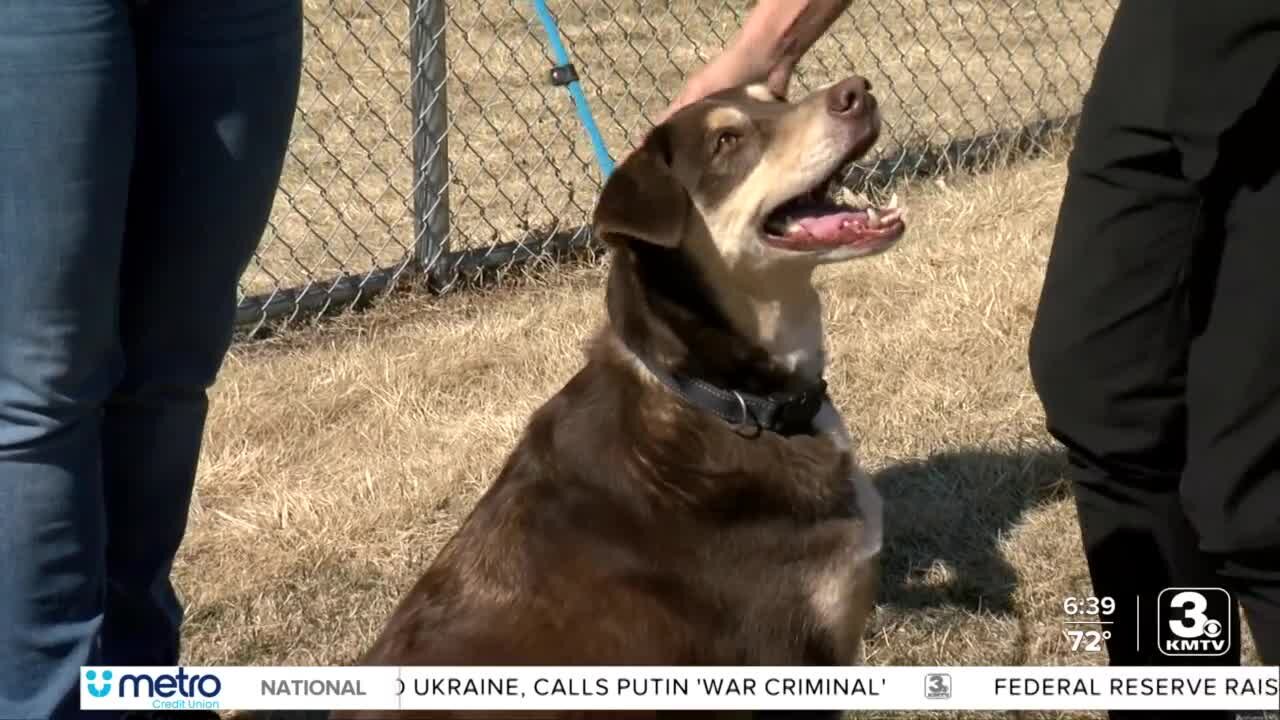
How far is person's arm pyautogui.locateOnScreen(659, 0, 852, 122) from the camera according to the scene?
3.02 m

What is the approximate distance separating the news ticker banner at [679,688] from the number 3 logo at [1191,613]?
0.21ft

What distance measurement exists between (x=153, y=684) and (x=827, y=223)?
4.74 feet

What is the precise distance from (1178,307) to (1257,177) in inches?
9.6

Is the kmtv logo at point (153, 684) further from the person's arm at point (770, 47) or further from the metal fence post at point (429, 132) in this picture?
the metal fence post at point (429, 132)

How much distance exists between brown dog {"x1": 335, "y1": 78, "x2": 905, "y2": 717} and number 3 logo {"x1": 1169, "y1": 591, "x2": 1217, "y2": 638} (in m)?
0.54

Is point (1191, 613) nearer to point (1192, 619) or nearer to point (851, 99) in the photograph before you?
point (1192, 619)

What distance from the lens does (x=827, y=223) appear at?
2.80 meters

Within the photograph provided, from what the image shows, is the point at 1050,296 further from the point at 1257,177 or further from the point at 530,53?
the point at 530,53

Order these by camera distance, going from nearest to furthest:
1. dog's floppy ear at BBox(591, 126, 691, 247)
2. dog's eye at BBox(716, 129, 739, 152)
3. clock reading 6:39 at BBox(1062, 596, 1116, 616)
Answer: dog's floppy ear at BBox(591, 126, 691, 247) < dog's eye at BBox(716, 129, 739, 152) < clock reading 6:39 at BBox(1062, 596, 1116, 616)

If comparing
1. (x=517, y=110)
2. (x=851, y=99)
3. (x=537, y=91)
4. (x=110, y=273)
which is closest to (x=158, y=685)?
(x=110, y=273)

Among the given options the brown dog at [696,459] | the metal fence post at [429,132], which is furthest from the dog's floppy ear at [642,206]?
the metal fence post at [429,132]

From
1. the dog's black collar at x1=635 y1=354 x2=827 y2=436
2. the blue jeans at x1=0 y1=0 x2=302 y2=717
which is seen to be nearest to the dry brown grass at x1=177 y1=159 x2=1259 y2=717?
the blue jeans at x1=0 y1=0 x2=302 y2=717

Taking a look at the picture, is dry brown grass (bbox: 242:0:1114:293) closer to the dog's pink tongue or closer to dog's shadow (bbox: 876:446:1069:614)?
dog's shadow (bbox: 876:446:1069:614)

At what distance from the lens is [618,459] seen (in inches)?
104
